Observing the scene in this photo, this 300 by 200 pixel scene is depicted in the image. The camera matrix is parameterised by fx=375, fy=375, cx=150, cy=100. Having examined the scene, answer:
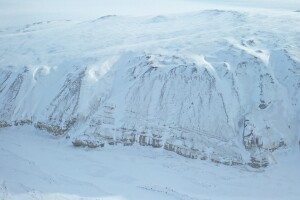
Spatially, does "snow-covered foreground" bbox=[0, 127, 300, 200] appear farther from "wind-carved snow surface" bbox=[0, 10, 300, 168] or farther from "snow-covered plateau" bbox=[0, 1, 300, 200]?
"wind-carved snow surface" bbox=[0, 10, 300, 168]

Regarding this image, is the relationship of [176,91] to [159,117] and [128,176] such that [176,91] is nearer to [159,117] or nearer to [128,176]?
[159,117]

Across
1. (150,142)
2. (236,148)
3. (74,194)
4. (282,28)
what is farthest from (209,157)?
(282,28)

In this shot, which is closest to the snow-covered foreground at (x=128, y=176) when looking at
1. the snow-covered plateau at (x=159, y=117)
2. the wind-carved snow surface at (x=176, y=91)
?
the snow-covered plateau at (x=159, y=117)

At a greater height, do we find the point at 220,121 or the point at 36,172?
the point at 220,121

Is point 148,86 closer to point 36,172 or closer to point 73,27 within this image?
point 36,172

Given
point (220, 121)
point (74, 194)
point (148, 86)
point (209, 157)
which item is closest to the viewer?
point (74, 194)

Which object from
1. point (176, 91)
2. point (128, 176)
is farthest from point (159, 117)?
point (128, 176)

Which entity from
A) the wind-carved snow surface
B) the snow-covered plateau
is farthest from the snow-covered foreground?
the wind-carved snow surface
